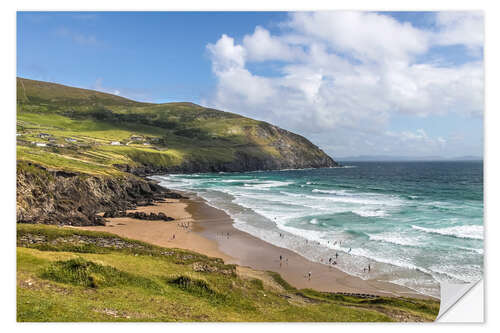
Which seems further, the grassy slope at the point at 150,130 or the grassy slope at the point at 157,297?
the grassy slope at the point at 150,130

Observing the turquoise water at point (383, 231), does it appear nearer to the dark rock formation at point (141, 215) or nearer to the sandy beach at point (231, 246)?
the sandy beach at point (231, 246)

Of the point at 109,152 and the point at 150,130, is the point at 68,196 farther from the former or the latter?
the point at 150,130

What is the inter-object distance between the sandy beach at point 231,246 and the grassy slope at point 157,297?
459 centimetres

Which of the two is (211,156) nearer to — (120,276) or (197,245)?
(197,245)

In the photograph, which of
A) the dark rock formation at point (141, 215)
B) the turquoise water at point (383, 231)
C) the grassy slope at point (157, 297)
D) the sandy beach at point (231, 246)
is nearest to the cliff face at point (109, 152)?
the dark rock formation at point (141, 215)

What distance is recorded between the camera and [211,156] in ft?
460

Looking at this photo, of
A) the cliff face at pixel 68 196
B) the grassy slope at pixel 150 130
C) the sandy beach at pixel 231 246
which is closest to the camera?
the sandy beach at pixel 231 246

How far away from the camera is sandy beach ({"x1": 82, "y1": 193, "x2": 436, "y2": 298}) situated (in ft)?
67.1

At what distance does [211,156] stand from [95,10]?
12692 cm

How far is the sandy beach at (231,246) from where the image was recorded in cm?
2044

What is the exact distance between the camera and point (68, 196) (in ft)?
119

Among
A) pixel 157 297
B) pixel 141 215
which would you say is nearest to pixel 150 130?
pixel 141 215
